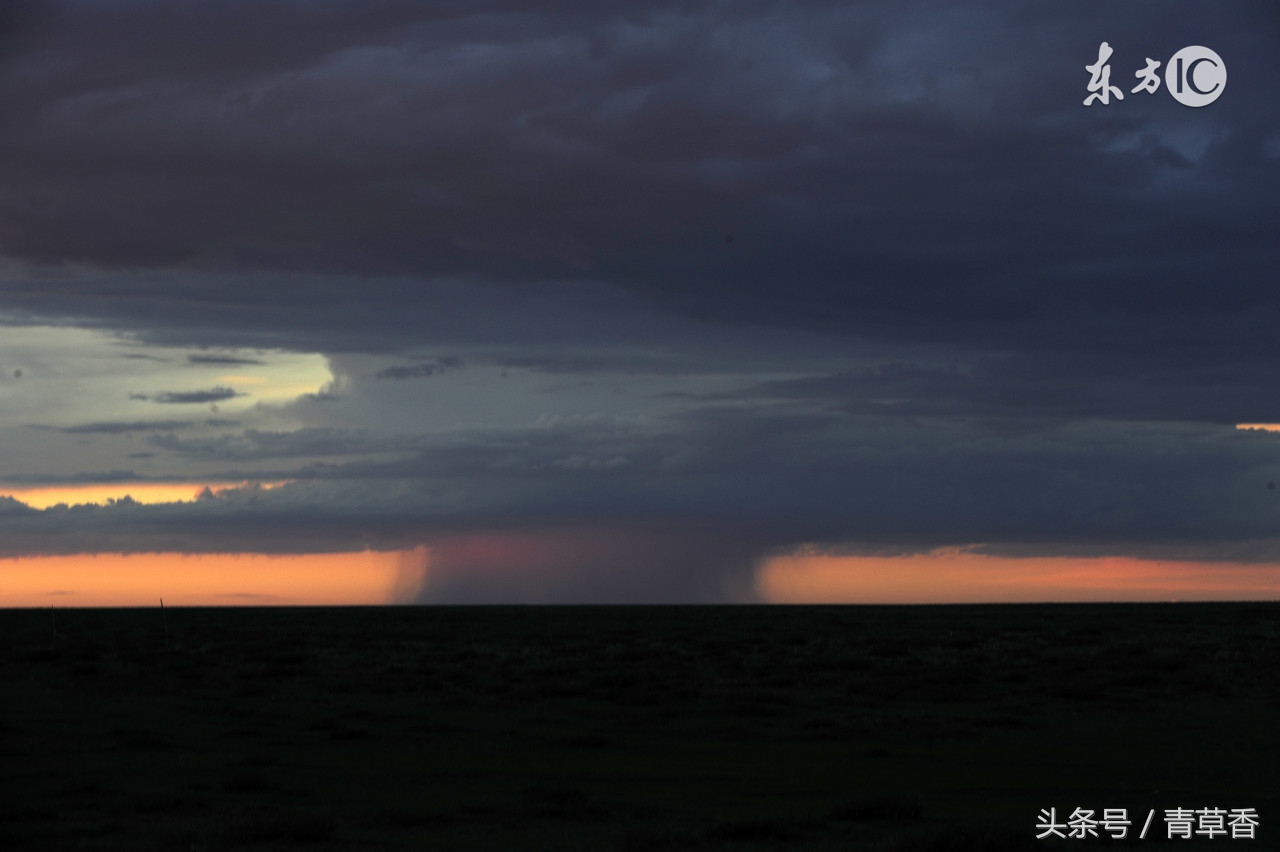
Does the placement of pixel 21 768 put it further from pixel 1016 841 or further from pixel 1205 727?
pixel 1205 727

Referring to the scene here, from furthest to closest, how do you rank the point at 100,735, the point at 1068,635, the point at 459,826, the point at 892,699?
the point at 1068,635 < the point at 892,699 < the point at 100,735 < the point at 459,826

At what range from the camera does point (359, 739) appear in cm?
3406

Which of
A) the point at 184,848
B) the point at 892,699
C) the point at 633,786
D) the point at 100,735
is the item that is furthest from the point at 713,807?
the point at 892,699

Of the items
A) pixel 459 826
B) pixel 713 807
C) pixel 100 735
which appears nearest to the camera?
pixel 459 826

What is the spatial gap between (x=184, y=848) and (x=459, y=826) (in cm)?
451

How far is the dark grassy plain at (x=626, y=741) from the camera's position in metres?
20.4

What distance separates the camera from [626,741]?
3441 cm

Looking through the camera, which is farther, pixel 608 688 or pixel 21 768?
pixel 608 688

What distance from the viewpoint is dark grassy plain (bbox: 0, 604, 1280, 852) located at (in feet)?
66.8

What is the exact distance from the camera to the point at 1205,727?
3647 cm

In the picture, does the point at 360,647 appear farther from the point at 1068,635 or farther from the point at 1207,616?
the point at 1207,616

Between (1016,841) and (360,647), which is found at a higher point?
(360,647)

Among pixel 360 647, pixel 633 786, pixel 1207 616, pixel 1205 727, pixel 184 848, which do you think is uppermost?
pixel 1207 616

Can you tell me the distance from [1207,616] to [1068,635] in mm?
29393
